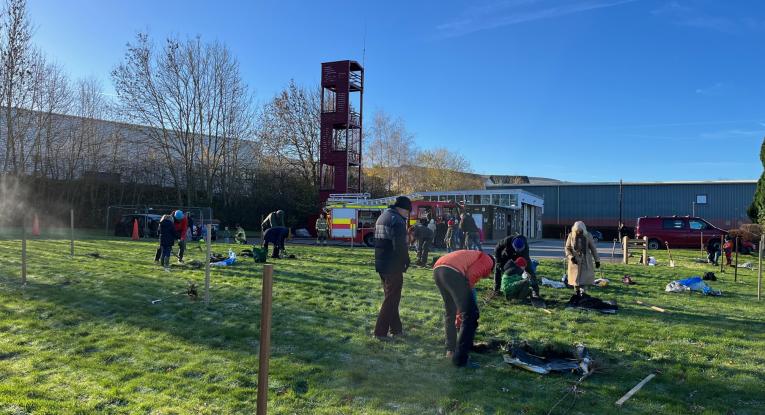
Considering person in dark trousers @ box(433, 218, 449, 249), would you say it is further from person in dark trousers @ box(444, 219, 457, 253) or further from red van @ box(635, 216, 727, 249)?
red van @ box(635, 216, 727, 249)

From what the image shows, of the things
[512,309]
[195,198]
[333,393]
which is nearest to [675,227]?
[512,309]

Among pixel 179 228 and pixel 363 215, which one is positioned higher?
pixel 363 215

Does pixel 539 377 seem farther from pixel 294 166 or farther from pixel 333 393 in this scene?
pixel 294 166

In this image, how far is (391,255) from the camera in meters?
6.28

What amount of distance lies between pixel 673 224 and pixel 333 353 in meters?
25.4

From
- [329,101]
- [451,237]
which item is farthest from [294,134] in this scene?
[451,237]

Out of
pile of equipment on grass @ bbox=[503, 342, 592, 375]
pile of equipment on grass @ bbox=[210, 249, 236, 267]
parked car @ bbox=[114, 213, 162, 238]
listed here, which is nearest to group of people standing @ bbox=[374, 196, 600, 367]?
pile of equipment on grass @ bbox=[503, 342, 592, 375]

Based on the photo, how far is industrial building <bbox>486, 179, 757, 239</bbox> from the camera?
4375 centimetres

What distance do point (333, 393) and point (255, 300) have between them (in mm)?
4486

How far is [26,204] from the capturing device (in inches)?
1196

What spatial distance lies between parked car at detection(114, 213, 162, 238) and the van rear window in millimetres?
26140

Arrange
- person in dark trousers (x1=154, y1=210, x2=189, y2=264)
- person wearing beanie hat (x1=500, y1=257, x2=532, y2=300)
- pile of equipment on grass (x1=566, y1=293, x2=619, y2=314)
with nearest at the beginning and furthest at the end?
pile of equipment on grass (x1=566, y1=293, x2=619, y2=314) < person wearing beanie hat (x1=500, y1=257, x2=532, y2=300) < person in dark trousers (x1=154, y1=210, x2=189, y2=264)

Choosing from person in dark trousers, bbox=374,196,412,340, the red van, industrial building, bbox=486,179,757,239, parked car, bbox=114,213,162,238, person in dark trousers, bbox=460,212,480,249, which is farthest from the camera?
industrial building, bbox=486,179,757,239

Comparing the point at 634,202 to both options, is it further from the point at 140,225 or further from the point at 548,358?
the point at 548,358
